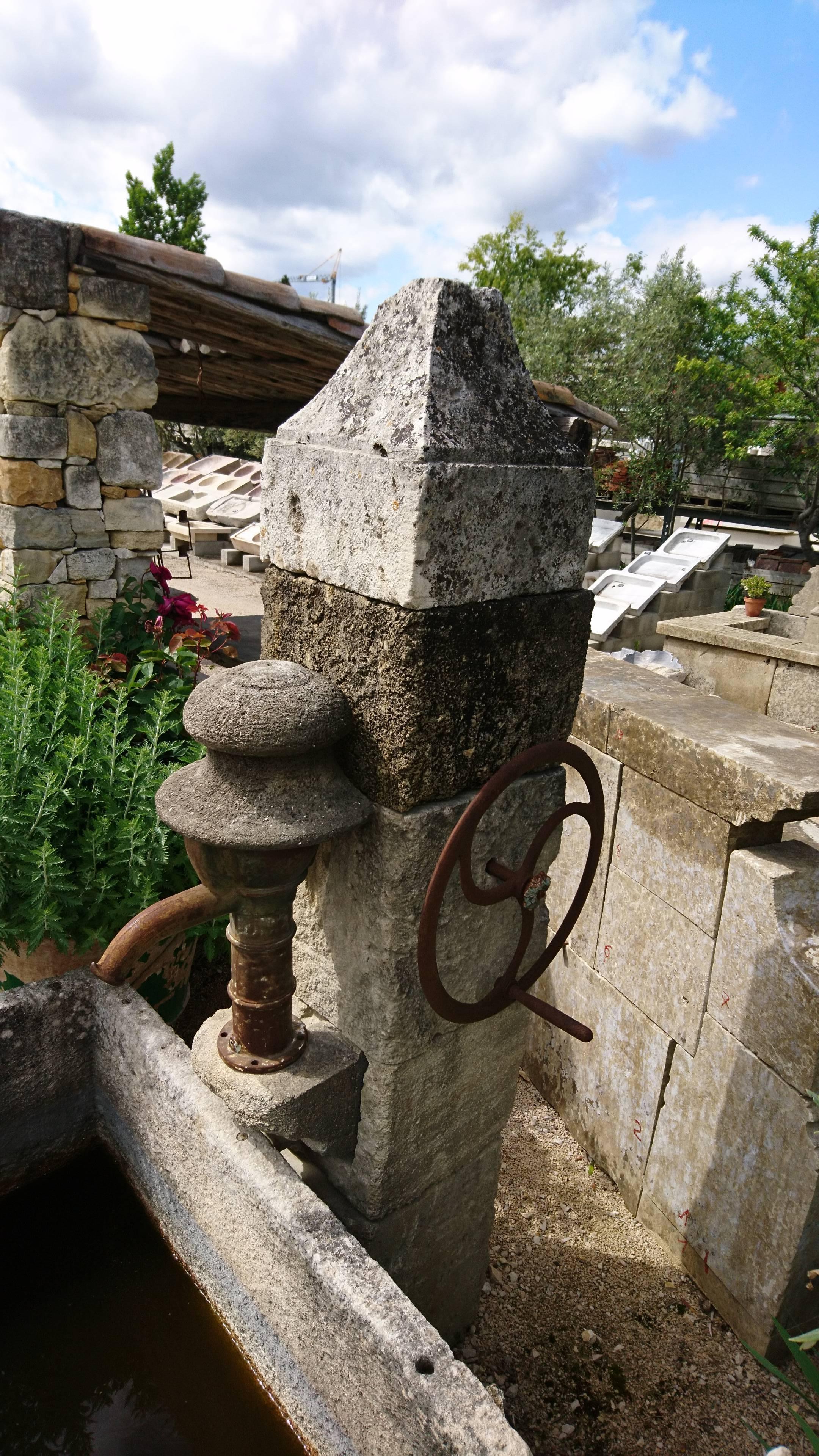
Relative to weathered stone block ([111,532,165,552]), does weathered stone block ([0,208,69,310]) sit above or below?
→ above

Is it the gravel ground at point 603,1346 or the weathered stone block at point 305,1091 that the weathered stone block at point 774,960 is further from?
the weathered stone block at point 305,1091

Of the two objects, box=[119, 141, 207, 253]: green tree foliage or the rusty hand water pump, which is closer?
the rusty hand water pump

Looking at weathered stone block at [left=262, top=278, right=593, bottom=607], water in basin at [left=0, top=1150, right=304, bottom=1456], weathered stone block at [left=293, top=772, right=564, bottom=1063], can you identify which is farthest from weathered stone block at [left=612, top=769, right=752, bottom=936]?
water in basin at [left=0, top=1150, right=304, bottom=1456]

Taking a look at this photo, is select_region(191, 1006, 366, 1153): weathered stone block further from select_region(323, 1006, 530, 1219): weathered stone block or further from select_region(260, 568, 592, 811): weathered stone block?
select_region(260, 568, 592, 811): weathered stone block

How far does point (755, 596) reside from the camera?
7.67 metres

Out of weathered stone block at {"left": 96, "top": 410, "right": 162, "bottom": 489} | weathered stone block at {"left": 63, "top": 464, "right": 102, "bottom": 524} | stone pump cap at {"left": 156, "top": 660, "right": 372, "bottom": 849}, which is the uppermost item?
weathered stone block at {"left": 96, "top": 410, "right": 162, "bottom": 489}

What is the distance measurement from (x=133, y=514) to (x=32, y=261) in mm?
1199

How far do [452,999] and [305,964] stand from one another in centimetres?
43

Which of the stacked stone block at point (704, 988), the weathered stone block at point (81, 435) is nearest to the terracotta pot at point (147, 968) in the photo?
the stacked stone block at point (704, 988)

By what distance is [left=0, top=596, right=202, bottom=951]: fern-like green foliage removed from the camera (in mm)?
Answer: 2375

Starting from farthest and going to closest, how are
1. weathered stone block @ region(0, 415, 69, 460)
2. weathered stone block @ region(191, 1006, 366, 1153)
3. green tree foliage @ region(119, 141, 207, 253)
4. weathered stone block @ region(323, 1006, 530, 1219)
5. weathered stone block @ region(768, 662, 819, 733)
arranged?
1. green tree foliage @ region(119, 141, 207, 253)
2. weathered stone block @ region(768, 662, 819, 733)
3. weathered stone block @ region(0, 415, 69, 460)
4. weathered stone block @ region(323, 1006, 530, 1219)
5. weathered stone block @ region(191, 1006, 366, 1153)

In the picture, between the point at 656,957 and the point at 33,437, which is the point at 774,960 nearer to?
the point at 656,957

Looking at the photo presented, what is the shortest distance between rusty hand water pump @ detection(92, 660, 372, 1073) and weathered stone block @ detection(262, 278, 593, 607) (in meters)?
0.25

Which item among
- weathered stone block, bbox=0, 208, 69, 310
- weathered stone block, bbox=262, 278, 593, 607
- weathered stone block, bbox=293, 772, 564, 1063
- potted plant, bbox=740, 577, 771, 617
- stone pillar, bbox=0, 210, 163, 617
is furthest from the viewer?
potted plant, bbox=740, 577, 771, 617
